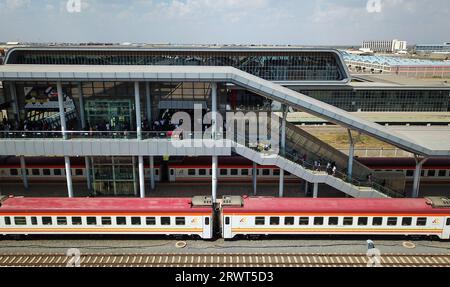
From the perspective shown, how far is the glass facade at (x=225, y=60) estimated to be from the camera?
54.1 m

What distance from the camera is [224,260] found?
63.5 feet

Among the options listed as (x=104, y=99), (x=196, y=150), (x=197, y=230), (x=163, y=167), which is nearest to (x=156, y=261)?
(x=197, y=230)

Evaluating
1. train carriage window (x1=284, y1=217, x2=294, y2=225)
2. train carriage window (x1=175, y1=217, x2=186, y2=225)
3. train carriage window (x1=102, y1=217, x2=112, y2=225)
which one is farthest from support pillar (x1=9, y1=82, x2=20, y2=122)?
train carriage window (x1=284, y1=217, x2=294, y2=225)

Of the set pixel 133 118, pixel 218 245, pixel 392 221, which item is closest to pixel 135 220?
pixel 218 245

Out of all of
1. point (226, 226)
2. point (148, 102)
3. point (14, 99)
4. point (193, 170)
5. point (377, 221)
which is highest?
point (14, 99)

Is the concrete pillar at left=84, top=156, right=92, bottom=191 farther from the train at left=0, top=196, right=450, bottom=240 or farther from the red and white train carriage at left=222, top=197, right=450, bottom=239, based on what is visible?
the red and white train carriage at left=222, top=197, right=450, bottom=239

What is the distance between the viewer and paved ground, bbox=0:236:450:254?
67.1 feet

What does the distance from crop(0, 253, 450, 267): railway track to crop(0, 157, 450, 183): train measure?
34.2ft

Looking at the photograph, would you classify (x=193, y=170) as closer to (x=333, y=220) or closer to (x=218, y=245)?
(x=218, y=245)

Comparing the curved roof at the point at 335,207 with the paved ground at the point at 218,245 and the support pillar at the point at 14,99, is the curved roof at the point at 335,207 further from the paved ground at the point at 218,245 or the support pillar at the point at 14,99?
the support pillar at the point at 14,99

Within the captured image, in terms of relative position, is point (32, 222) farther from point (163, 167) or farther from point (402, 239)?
point (402, 239)

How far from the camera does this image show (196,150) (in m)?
24.2

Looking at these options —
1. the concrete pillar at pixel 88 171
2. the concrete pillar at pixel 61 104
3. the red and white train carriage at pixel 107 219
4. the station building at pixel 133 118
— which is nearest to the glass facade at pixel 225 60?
the station building at pixel 133 118

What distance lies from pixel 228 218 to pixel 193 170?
9559mm
